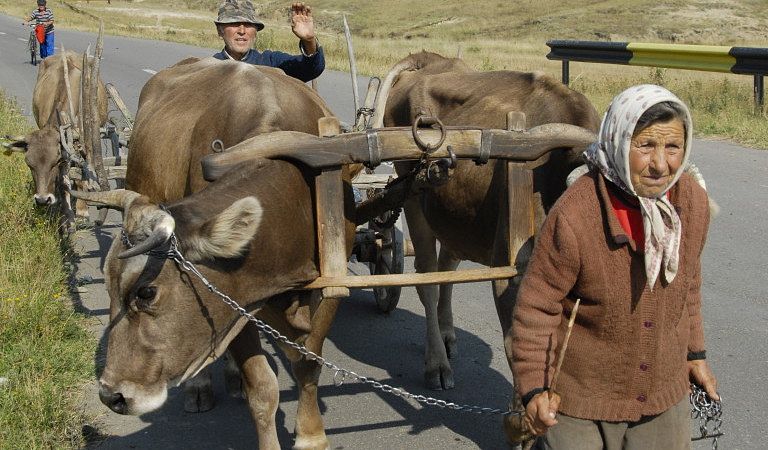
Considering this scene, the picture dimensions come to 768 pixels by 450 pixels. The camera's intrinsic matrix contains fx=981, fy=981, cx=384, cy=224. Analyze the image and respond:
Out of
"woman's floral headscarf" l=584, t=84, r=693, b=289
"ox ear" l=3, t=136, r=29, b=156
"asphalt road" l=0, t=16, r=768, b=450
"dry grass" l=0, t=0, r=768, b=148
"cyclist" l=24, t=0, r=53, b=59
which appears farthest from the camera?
"cyclist" l=24, t=0, r=53, b=59

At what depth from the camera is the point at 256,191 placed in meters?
4.10

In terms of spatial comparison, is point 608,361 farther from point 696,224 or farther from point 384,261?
point 384,261

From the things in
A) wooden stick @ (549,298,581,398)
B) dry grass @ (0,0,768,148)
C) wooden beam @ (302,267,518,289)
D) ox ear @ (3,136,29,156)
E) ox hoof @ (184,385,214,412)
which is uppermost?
wooden stick @ (549,298,581,398)

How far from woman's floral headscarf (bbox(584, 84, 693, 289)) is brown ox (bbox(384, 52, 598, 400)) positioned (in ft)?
4.21

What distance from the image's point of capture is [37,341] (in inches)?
257

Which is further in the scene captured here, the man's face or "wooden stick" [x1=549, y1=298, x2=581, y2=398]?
the man's face

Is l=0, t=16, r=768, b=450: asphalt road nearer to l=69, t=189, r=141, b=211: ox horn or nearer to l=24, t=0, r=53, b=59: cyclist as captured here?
l=69, t=189, r=141, b=211: ox horn

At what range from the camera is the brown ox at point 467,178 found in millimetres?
4676

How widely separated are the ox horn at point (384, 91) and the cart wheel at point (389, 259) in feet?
2.97

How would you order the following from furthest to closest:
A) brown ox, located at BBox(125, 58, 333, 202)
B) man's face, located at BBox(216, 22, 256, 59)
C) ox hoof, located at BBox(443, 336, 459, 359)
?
man's face, located at BBox(216, 22, 256, 59) < ox hoof, located at BBox(443, 336, 459, 359) < brown ox, located at BBox(125, 58, 333, 202)

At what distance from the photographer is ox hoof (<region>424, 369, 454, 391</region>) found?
605cm

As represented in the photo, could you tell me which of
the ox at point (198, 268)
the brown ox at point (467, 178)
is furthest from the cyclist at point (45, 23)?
the ox at point (198, 268)

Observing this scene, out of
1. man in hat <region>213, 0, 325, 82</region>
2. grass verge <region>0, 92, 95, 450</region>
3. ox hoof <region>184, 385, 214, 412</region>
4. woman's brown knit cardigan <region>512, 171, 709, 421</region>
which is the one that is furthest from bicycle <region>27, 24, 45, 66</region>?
woman's brown knit cardigan <region>512, 171, 709, 421</region>

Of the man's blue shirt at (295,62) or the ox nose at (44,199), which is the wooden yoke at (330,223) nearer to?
the man's blue shirt at (295,62)
